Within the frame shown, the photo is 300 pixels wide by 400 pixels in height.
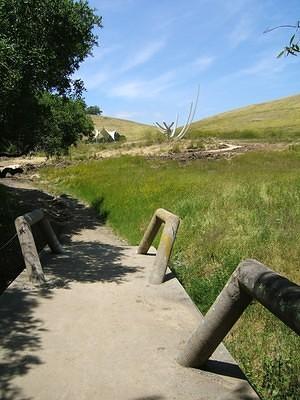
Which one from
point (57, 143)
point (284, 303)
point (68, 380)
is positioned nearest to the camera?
point (284, 303)

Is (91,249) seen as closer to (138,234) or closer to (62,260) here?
(62,260)

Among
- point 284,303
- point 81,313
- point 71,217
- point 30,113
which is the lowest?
point 71,217

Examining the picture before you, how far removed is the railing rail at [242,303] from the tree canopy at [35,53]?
6920 mm

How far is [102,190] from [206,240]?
12951 millimetres

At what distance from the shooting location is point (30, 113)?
49.3 ft

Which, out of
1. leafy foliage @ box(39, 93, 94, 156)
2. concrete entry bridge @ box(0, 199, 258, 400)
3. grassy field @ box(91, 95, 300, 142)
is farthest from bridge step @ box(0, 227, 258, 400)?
grassy field @ box(91, 95, 300, 142)

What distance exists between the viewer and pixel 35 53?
423 inches

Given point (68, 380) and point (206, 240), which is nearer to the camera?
point (68, 380)

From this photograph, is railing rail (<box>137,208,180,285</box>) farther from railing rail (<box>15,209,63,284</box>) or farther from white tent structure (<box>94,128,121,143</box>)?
white tent structure (<box>94,128,121,143</box>)

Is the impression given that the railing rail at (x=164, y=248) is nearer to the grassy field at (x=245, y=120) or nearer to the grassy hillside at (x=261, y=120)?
the grassy hillside at (x=261, y=120)

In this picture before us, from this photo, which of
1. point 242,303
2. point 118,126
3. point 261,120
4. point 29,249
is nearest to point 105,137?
point 261,120

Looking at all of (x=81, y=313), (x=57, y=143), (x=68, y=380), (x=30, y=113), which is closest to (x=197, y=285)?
(x=81, y=313)

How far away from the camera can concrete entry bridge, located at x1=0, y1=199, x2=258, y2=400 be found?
161 inches

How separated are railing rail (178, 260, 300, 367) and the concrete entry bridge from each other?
25 centimetres
